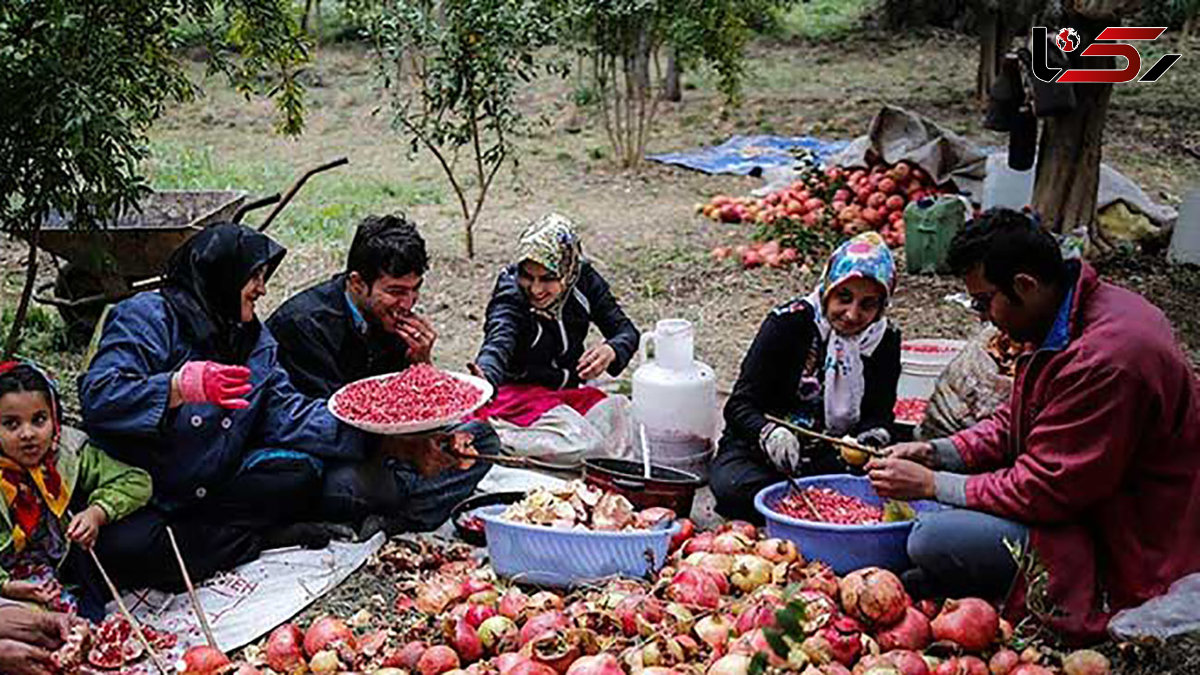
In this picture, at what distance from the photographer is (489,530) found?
3461 mm

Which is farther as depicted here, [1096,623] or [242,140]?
[242,140]

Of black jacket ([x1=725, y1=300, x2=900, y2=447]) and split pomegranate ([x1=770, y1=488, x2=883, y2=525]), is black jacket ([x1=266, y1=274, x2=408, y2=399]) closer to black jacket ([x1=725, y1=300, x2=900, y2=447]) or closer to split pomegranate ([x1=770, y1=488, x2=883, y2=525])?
black jacket ([x1=725, y1=300, x2=900, y2=447])

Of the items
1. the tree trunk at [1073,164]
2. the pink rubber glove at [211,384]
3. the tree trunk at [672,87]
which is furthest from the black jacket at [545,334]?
the tree trunk at [672,87]

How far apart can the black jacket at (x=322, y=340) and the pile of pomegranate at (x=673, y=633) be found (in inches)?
41.3

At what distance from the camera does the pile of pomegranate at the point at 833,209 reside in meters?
7.90

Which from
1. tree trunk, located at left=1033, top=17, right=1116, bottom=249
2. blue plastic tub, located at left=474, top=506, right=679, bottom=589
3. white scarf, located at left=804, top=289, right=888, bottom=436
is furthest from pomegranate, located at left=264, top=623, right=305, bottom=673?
tree trunk, located at left=1033, top=17, right=1116, bottom=249

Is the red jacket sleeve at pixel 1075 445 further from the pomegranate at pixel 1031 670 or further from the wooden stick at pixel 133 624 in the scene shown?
the wooden stick at pixel 133 624

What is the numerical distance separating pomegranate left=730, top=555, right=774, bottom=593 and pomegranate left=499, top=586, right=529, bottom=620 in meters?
0.56

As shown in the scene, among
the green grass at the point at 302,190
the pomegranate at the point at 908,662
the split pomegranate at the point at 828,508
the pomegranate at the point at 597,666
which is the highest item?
the pomegranate at the point at 597,666

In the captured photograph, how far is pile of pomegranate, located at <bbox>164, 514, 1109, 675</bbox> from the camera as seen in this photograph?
2750mm

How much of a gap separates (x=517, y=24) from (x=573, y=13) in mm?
1673

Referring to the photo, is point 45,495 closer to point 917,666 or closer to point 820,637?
point 820,637

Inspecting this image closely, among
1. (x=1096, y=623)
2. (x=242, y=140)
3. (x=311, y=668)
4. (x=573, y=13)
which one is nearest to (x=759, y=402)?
(x=1096, y=623)

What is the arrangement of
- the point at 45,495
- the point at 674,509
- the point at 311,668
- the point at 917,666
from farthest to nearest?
the point at 674,509 < the point at 45,495 < the point at 311,668 < the point at 917,666
